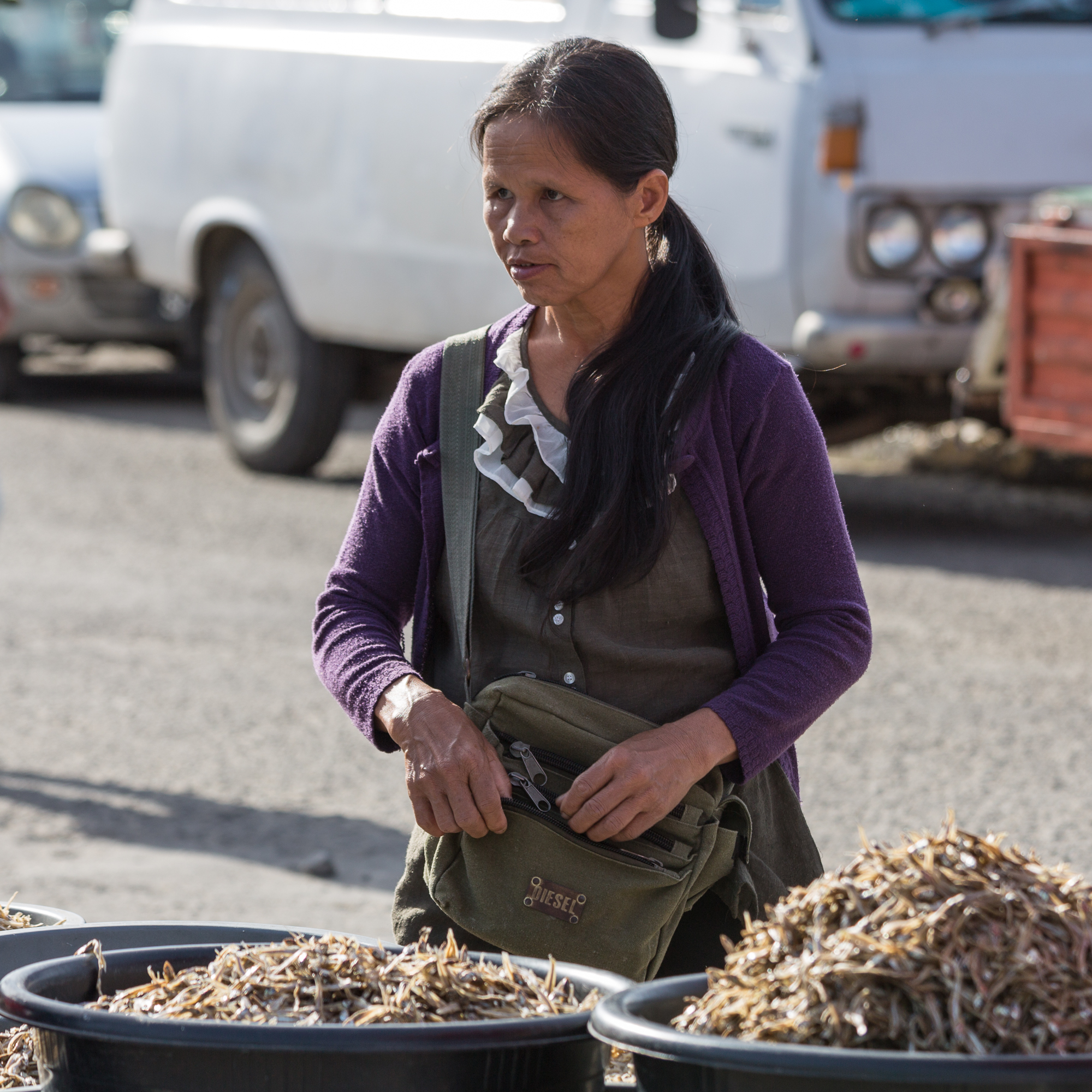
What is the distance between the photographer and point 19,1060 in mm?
2162

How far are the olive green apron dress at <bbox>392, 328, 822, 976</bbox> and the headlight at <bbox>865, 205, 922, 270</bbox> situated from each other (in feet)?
17.1

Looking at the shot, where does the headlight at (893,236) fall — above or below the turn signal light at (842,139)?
below

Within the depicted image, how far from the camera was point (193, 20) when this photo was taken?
31.7 ft

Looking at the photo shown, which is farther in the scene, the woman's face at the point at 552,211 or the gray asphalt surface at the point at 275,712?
the gray asphalt surface at the point at 275,712

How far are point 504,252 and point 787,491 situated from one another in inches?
17.2

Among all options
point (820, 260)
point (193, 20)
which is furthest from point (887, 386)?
point (193, 20)

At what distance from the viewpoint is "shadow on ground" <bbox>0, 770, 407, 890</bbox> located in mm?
4605

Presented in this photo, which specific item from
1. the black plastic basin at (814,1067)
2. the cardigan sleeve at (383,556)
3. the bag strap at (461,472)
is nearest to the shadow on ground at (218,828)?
the cardigan sleeve at (383,556)

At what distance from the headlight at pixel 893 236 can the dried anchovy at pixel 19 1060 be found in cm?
576

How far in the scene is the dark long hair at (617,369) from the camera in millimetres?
2314

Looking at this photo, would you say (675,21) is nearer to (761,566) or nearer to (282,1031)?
(761,566)

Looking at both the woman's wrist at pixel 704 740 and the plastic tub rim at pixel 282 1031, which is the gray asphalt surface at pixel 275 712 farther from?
the plastic tub rim at pixel 282 1031

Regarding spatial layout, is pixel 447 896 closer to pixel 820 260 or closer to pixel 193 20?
pixel 820 260

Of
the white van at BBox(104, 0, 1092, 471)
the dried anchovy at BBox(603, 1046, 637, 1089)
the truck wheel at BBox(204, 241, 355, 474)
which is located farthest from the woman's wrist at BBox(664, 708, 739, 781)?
the truck wheel at BBox(204, 241, 355, 474)
